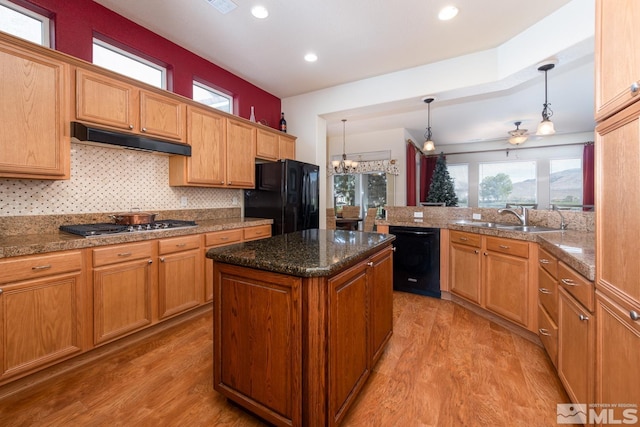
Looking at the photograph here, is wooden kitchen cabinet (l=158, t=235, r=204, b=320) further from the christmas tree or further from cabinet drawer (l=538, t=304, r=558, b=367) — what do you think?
the christmas tree

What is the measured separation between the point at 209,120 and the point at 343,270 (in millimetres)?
2516

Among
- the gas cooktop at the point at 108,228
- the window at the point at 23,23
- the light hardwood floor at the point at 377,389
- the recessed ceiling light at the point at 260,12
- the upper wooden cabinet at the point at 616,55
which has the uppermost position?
the recessed ceiling light at the point at 260,12

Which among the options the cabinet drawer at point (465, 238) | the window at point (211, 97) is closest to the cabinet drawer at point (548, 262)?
the cabinet drawer at point (465, 238)

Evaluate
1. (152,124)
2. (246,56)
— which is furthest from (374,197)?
(152,124)

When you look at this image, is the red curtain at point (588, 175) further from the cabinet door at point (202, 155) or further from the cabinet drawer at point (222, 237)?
the cabinet door at point (202, 155)

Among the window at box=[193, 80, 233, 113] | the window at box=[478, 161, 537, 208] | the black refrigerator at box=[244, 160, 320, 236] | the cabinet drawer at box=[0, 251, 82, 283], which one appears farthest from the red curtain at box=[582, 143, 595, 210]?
the cabinet drawer at box=[0, 251, 82, 283]

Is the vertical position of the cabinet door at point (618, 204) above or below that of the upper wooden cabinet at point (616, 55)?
below

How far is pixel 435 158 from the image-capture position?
304 inches

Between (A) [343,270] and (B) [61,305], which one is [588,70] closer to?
(A) [343,270]

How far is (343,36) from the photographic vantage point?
8.95ft

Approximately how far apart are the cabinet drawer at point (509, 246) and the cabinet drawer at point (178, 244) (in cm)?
280

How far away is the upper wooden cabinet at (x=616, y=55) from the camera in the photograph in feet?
3.10

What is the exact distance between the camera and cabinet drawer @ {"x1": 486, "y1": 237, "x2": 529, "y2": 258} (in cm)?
225

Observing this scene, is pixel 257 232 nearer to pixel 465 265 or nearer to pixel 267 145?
pixel 267 145
